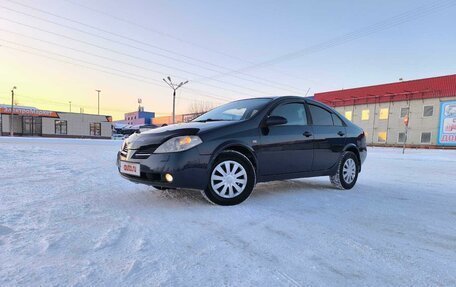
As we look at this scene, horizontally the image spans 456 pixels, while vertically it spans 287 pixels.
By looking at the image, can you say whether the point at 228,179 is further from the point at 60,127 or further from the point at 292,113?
the point at 60,127

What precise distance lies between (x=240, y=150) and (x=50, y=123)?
49.4 metres

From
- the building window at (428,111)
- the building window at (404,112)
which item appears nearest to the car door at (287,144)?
the building window at (428,111)

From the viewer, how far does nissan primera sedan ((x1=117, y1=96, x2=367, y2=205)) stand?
11.2 ft

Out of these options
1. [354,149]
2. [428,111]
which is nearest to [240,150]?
[354,149]

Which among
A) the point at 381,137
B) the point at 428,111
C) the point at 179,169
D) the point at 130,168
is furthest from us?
the point at 381,137

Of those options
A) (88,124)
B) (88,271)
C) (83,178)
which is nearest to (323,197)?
(88,271)

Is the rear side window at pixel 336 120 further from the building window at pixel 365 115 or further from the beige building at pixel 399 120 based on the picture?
the building window at pixel 365 115

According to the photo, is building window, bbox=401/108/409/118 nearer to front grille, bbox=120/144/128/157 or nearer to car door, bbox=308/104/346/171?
car door, bbox=308/104/346/171

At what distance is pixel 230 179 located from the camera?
361cm

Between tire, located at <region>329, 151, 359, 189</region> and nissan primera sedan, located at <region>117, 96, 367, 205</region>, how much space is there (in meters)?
0.02

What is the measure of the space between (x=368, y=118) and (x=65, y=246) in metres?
41.9

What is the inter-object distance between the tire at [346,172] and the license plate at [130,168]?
329 centimetres

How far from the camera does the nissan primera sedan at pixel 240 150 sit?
3.41 m

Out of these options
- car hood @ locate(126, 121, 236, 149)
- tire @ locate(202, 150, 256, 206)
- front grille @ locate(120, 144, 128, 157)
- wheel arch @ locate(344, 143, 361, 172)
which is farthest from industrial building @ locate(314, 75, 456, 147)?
front grille @ locate(120, 144, 128, 157)
